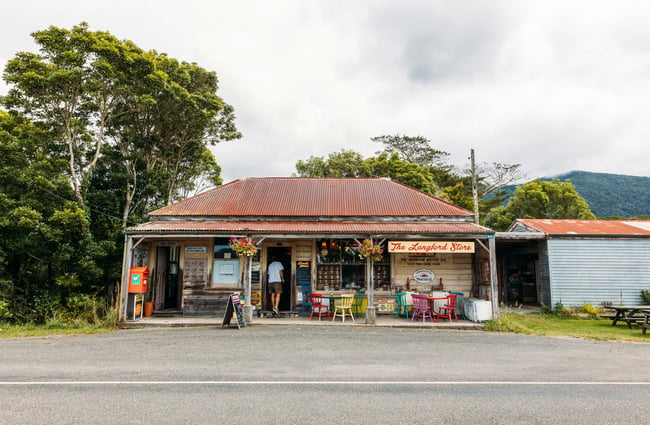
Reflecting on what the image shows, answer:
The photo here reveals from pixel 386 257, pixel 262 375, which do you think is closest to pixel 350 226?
pixel 386 257

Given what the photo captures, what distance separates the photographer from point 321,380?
5320mm

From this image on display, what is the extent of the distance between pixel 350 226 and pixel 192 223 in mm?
5516

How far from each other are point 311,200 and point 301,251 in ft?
9.09

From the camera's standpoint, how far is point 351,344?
7941 millimetres

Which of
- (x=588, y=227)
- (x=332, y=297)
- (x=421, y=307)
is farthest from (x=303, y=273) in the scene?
(x=588, y=227)

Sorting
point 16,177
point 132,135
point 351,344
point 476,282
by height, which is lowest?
point 351,344

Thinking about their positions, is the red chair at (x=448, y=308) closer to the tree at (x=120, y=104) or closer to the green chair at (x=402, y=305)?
the green chair at (x=402, y=305)

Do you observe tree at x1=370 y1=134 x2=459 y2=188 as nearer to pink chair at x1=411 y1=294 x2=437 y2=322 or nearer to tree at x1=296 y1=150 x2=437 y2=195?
tree at x1=296 y1=150 x2=437 y2=195

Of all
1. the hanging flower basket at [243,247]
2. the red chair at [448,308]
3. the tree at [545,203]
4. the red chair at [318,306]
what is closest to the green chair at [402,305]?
the red chair at [448,308]

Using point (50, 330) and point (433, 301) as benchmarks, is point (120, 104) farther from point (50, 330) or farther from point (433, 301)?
point (433, 301)

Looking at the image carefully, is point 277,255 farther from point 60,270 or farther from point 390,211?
point 60,270

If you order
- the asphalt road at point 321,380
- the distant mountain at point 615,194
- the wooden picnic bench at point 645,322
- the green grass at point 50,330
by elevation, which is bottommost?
the green grass at point 50,330

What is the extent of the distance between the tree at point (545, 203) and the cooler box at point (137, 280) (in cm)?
2678

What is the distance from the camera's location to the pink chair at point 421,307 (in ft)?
35.7
